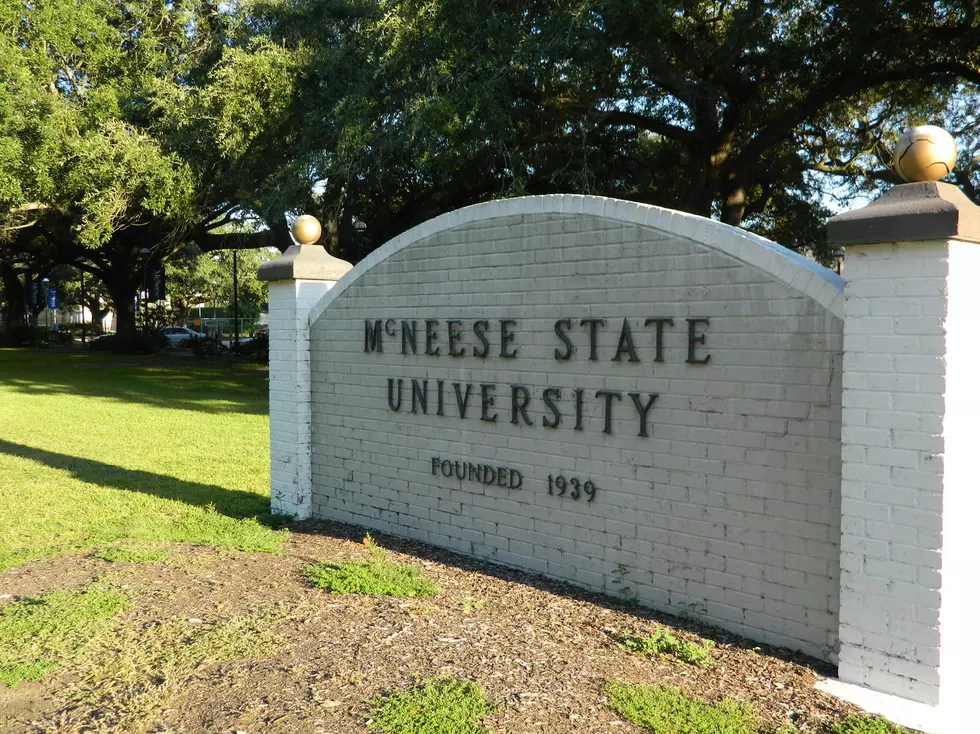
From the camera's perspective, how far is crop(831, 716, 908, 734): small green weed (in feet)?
13.0

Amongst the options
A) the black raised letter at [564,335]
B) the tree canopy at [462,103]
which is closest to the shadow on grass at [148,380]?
the tree canopy at [462,103]

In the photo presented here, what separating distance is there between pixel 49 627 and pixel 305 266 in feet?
12.9

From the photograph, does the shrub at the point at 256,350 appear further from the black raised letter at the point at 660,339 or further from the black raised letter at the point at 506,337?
the black raised letter at the point at 660,339

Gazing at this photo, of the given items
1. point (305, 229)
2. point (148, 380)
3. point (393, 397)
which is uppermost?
point (305, 229)

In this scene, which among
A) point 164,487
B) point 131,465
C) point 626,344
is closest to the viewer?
point 626,344

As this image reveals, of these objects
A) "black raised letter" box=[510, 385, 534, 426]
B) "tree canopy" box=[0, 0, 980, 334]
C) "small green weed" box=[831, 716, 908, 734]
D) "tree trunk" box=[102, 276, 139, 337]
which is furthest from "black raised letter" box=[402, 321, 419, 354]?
"tree trunk" box=[102, 276, 139, 337]

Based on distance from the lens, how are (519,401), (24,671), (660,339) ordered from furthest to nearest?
(519,401) < (660,339) < (24,671)

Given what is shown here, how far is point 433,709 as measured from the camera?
416cm

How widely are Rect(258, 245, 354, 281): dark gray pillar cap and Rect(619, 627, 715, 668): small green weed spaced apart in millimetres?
4522

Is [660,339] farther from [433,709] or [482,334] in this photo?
[433,709]

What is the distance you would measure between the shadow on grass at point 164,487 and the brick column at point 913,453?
17.0ft

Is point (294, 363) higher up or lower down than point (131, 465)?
higher up

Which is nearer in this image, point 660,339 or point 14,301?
point 660,339

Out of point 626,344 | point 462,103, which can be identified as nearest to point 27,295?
point 462,103
